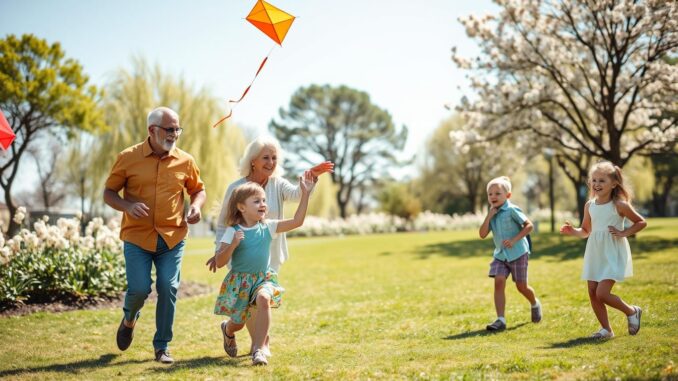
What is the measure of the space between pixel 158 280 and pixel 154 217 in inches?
24.1

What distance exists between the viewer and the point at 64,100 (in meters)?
24.7

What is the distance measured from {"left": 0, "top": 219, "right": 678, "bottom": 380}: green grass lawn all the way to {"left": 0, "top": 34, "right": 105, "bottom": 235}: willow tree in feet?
55.2

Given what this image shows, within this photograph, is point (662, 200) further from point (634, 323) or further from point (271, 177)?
point (271, 177)

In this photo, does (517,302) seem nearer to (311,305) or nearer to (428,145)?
(311,305)

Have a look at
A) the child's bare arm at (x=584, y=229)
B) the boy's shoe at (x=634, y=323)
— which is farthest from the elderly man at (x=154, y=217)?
the boy's shoe at (x=634, y=323)

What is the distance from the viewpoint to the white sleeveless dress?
594 cm

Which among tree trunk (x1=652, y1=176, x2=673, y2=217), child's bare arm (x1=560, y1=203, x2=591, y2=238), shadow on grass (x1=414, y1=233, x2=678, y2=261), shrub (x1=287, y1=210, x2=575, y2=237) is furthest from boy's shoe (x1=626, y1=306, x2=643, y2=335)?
tree trunk (x1=652, y1=176, x2=673, y2=217)

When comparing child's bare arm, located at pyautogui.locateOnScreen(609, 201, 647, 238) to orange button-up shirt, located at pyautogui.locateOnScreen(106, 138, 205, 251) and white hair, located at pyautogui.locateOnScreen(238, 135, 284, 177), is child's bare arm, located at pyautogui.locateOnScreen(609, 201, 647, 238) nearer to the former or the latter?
white hair, located at pyautogui.locateOnScreen(238, 135, 284, 177)

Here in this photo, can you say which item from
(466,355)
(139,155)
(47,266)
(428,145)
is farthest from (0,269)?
(428,145)

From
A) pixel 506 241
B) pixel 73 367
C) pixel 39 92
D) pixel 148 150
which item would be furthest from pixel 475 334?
pixel 39 92

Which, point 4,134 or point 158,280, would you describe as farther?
point 4,134

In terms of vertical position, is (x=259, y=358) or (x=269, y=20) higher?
(x=269, y=20)

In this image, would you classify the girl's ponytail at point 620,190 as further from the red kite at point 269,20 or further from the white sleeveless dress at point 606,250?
the red kite at point 269,20

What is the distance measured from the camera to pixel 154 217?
5.66 m
